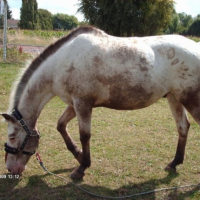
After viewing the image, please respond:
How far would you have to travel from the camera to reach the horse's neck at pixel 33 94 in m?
3.33

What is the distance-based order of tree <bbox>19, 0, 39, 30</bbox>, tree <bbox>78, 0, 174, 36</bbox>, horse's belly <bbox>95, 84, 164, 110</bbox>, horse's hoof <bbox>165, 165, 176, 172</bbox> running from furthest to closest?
tree <bbox>19, 0, 39, 30</bbox> < tree <bbox>78, 0, 174, 36</bbox> < horse's hoof <bbox>165, 165, 176, 172</bbox> < horse's belly <bbox>95, 84, 164, 110</bbox>

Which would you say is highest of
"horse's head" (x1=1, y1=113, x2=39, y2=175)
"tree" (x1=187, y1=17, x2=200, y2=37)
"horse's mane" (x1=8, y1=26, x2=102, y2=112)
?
"tree" (x1=187, y1=17, x2=200, y2=37)

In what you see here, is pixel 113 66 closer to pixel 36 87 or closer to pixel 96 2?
pixel 36 87

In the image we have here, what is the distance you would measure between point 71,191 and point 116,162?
1096mm

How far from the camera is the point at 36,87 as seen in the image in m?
3.34

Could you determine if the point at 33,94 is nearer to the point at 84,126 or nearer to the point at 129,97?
the point at 84,126

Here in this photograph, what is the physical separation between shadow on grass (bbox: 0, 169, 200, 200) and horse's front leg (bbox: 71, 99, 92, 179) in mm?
158

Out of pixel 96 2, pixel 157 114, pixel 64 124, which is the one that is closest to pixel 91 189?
pixel 64 124

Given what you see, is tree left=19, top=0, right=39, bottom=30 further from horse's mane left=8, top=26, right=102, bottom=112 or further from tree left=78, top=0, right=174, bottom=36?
horse's mane left=8, top=26, right=102, bottom=112

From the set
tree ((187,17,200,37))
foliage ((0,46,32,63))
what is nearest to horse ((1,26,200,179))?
foliage ((0,46,32,63))

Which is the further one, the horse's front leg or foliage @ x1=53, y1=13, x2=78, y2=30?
foliage @ x1=53, y1=13, x2=78, y2=30

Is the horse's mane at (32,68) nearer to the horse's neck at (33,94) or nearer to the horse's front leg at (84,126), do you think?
the horse's neck at (33,94)

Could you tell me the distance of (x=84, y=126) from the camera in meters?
3.32

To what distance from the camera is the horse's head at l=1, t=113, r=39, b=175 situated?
3.26m
